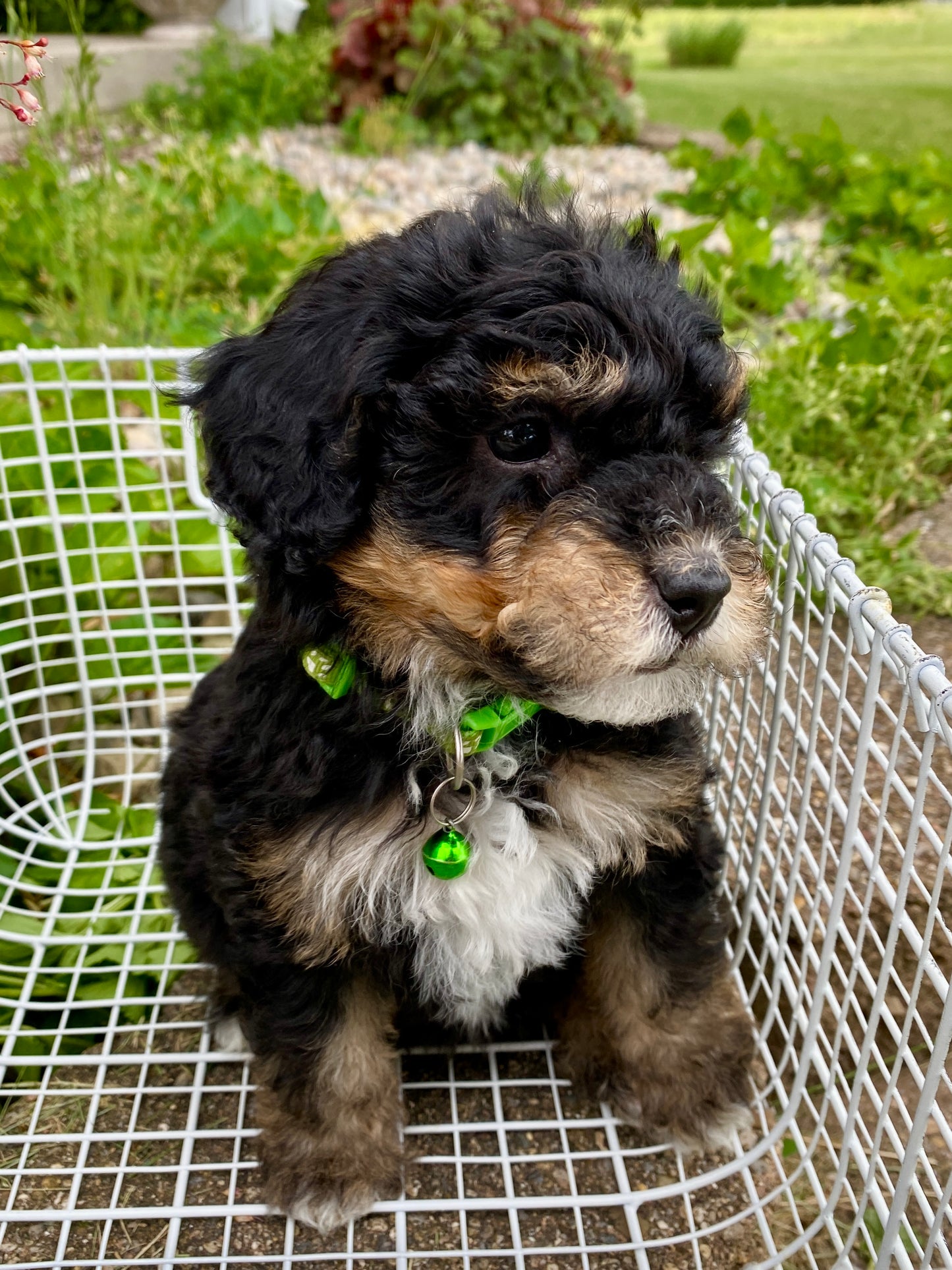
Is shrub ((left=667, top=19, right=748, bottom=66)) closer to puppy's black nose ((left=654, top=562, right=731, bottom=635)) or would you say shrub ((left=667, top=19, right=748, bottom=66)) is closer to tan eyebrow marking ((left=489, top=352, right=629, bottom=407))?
tan eyebrow marking ((left=489, top=352, right=629, bottom=407))

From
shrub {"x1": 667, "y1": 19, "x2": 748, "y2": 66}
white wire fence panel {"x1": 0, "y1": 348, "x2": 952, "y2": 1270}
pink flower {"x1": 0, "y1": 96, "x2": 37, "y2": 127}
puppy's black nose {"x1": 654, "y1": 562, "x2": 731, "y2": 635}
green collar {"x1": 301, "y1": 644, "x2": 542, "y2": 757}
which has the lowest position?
white wire fence panel {"x1": 0, "y1": 348, "x2": 952, "y2": 1270}

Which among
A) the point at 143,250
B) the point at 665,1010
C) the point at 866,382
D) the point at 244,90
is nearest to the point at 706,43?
the point at 244,90

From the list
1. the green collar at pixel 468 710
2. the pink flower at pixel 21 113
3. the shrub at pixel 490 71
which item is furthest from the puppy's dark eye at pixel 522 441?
the shrub at pixel 490 71

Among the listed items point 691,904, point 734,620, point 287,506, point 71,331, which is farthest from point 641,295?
point 71,331

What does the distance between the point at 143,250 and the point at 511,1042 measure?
391 cm

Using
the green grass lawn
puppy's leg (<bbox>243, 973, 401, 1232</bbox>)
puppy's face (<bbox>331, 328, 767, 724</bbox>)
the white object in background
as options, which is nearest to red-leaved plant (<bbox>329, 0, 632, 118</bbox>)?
the green grass lawn

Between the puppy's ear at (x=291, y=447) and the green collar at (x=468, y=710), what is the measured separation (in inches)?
7.0

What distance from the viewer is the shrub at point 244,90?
26.7 ft

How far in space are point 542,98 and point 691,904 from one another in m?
7.81

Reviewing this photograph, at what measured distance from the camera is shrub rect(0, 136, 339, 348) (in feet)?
14.5

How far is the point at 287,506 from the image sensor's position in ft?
5.70

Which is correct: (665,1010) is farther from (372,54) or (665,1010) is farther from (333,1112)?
(372,54)

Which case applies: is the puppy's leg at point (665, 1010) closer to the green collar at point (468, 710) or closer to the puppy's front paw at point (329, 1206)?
the green collar at point (468, 710)

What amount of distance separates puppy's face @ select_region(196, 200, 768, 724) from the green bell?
0.94 ft
